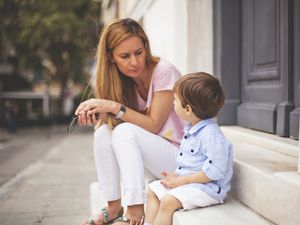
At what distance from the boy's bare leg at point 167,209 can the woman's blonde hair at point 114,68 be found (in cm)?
83

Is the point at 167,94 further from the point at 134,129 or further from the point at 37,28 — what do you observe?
the point at 37,28

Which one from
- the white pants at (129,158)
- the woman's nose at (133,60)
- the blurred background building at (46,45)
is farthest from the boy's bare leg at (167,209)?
the blurred background building at (46,45)

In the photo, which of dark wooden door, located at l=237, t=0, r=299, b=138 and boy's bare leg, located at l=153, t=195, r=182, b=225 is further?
dark wooden door, located at l=237, t=0, r=299, b=138

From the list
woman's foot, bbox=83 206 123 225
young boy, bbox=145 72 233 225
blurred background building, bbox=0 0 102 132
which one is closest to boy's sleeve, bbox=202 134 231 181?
young boy, bbox=145 72 233 225

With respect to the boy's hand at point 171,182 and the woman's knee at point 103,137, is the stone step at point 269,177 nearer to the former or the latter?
the boy's hand at point 171,182

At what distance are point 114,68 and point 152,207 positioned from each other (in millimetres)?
1143

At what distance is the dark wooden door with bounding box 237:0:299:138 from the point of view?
A: 9.12 feet

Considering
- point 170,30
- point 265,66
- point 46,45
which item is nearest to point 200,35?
point 170,30

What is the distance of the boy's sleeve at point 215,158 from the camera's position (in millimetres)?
2111

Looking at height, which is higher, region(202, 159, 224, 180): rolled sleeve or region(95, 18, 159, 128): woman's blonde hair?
region(95, 18, 159, 128): woman's blonde hair

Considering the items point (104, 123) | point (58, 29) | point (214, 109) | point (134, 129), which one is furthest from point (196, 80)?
point (58, 29)

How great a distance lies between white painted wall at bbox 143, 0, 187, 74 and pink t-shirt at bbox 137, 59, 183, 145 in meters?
1.35

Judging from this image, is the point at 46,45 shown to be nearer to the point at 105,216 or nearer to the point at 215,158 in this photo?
the point at 105,216

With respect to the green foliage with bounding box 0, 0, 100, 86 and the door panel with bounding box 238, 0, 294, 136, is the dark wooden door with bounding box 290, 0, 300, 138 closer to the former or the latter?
the door panel with bounding box 238, 0, 294, 136
